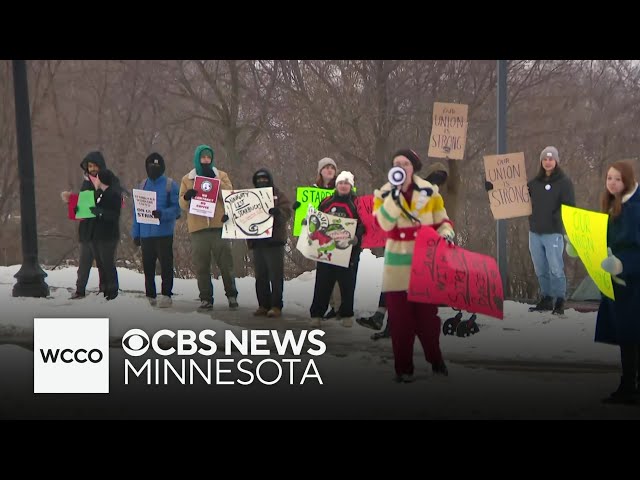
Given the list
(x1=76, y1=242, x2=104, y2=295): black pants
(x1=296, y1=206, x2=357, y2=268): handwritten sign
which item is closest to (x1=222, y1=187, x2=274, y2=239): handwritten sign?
(x1=296, y1=206, x2=357, y2=268): handwritten sign

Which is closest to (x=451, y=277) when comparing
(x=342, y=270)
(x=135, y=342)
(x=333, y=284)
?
(x=342, y=270)

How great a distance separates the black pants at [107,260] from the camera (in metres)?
9.59

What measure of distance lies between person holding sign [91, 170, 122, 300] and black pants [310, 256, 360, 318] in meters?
2.93

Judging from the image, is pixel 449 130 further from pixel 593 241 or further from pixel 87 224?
pixel 87 224

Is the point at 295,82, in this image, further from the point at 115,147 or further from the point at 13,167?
the point at 13,167

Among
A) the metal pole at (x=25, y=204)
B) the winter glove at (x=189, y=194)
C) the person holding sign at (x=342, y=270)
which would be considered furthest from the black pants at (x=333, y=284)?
the metal pole at (x=25, y=204)

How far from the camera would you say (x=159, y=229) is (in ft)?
29.8

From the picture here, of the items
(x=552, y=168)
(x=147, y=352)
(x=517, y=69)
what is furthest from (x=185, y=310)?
(x=517, y=69)

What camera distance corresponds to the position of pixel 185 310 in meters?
9.00

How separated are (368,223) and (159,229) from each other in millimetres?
2617

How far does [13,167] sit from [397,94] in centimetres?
996

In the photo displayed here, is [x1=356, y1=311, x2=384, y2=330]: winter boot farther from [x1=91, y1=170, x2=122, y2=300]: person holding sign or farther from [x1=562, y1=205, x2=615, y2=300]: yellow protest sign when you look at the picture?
[x1=91, y1=170, x2=122, y2=300]: person holding sign

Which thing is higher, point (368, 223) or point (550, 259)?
point (368, 223)

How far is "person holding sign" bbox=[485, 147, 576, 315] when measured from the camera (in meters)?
8.73
